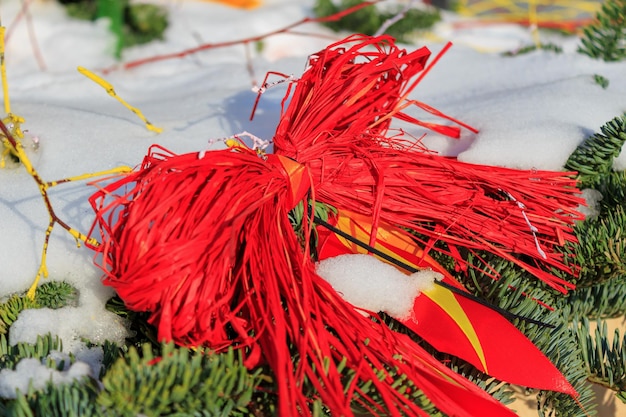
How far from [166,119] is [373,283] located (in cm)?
53

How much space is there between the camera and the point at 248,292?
651 millimetres

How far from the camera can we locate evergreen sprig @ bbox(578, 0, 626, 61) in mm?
1183

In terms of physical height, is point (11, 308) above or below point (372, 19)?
below

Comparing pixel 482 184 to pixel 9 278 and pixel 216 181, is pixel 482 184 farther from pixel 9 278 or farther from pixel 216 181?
pixel 9 278

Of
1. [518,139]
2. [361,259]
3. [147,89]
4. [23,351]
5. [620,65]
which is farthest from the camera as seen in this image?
[147,89]

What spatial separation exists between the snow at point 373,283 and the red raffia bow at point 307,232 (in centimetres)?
2

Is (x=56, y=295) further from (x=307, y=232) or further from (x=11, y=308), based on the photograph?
(x=307, y=232)

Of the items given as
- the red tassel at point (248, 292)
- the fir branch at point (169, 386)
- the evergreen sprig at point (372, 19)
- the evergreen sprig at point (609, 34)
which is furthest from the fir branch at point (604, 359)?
the evergreen sprig at point (372, 19)

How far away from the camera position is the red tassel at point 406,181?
0.78 metres

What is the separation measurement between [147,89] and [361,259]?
2.68 feet

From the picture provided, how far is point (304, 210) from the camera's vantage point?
0.74 metres

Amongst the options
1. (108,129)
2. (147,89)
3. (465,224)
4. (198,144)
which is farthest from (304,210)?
(147,89)

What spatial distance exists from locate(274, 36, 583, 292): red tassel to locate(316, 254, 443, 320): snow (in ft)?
0.13

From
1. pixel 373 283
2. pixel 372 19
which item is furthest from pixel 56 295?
pixel 372 19
